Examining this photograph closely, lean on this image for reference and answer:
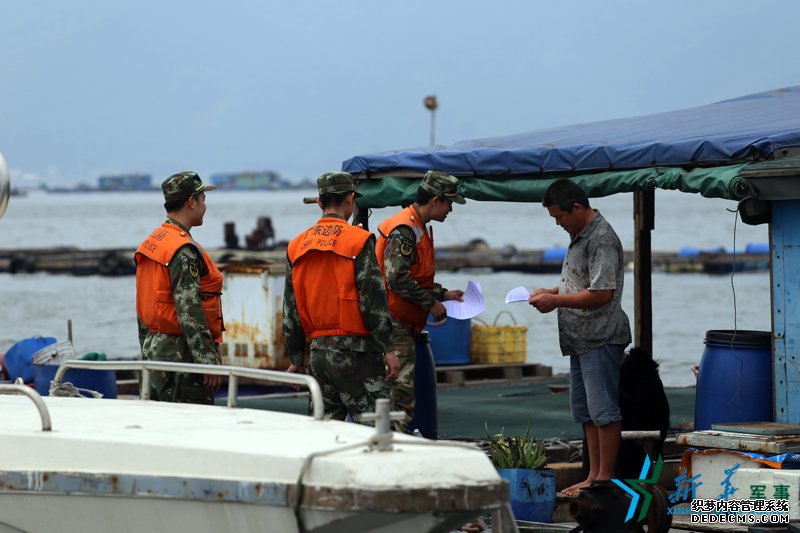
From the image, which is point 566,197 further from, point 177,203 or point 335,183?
point 177,203

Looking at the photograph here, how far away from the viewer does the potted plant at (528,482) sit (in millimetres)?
8070

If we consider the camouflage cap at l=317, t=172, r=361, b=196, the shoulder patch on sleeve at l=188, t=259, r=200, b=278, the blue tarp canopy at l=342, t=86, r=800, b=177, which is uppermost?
the blue tarp canopy at l=342, t=86, r=800, b=177

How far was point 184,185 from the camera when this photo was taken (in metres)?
8.34

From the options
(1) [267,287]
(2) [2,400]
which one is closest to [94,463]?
(2) [2,400]

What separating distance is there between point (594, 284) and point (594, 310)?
22 centimetres

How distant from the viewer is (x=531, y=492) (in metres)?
8.09

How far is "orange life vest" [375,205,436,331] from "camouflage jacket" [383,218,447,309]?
61mm

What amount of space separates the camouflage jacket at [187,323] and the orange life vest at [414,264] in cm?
159

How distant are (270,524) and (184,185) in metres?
3.56

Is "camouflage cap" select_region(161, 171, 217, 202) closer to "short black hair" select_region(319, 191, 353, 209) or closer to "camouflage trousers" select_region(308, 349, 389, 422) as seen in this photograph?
"short black hair" select_region(319, 191, 353, 209)

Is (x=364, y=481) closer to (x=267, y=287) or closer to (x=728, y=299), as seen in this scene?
(x=267, y=287)

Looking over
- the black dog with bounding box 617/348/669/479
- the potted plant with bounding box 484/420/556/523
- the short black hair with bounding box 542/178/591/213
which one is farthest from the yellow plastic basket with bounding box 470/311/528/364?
the potted plant with bounding box 484/420/556/523

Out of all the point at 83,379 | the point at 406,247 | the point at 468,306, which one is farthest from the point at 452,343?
the point at 406,247

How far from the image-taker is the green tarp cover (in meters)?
8.42
